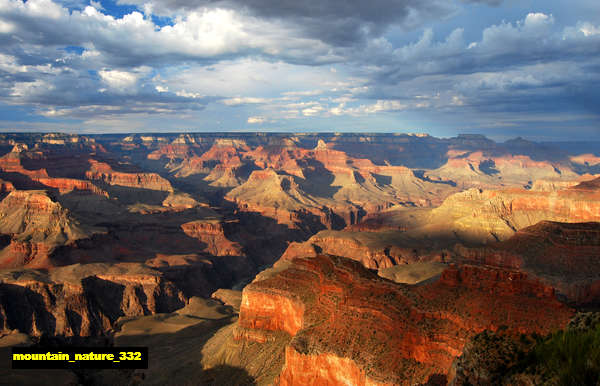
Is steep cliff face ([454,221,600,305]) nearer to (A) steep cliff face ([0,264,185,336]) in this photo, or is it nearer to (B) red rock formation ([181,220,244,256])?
(A) steep cliff face ([0,264,185,336])

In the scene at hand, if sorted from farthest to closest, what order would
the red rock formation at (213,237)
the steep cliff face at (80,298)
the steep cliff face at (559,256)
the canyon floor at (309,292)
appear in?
the red rock formation at (213,237)
the steep cliff face at (80,298)
the steep cliff face at (559,256)
the canyon floor at (309,292)

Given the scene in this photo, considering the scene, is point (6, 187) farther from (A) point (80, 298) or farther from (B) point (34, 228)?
(A) point (80, 298)

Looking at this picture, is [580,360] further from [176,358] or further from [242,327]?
[176,358]

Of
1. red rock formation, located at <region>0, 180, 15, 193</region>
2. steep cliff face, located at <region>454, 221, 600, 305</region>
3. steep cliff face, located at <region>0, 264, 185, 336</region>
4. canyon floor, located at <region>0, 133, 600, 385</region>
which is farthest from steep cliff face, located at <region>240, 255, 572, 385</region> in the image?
red rock formation, located at <region>0, 180, 15, 193</region>

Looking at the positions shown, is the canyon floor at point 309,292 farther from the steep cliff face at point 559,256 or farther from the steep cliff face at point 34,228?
the steep cliff face at point 34,228

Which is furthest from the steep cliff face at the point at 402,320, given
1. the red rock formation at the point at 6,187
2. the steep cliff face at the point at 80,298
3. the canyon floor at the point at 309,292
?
the red rock formation at the point at 6,187

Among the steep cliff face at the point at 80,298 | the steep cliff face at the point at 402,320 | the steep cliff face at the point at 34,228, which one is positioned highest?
the steep cliff face at the point at 402,320
